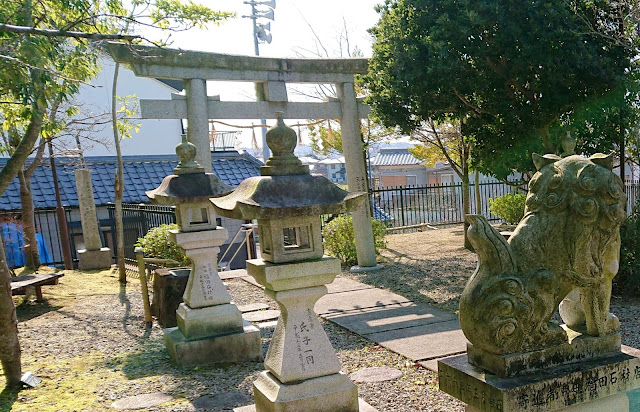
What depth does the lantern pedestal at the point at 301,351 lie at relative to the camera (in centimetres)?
382

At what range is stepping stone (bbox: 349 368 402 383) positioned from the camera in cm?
526

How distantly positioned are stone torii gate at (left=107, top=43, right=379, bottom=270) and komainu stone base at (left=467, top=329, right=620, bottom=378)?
6235 millimetres

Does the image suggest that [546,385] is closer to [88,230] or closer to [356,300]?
[356,300]

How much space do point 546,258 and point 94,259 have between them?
11.6 meters

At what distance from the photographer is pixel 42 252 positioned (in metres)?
14.8

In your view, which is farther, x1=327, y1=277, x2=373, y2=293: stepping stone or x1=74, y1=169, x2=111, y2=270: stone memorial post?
x1=74, y1=169, x2=111, y2=270: stone memorial post

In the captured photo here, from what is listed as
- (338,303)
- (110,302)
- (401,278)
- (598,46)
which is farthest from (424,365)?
(110,302)

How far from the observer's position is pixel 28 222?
1159 cm

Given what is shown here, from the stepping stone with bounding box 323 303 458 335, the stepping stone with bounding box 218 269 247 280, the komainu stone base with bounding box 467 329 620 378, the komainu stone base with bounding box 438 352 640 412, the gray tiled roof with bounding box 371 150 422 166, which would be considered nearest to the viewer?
the komainu stone base with bounding box 438 352 640 412

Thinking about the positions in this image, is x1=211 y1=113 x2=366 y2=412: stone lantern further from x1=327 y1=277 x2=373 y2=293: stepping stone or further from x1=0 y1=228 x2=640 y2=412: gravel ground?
x1=327 y1=277 x2=373 y2=293: stepping stone

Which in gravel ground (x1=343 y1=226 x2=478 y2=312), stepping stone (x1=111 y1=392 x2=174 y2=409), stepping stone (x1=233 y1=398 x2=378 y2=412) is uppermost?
stepping stone (x1=233 y1=398 x2=378 y2=412)

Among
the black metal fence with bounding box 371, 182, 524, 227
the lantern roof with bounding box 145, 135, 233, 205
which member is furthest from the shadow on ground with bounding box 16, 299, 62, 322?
the black metal fence with bounding box 371, 182, 524, 227

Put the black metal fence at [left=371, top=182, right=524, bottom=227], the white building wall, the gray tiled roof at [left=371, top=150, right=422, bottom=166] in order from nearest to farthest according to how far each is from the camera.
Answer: the black metal fence at [left=371, top=182, right=524, bottom=227] < the white building wall < the gray tiled roof at [left=371, top=150, right=422, bottom=166]

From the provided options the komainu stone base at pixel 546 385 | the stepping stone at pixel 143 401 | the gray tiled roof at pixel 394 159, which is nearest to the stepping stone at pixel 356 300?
the stepping stone at pixel 143 401
